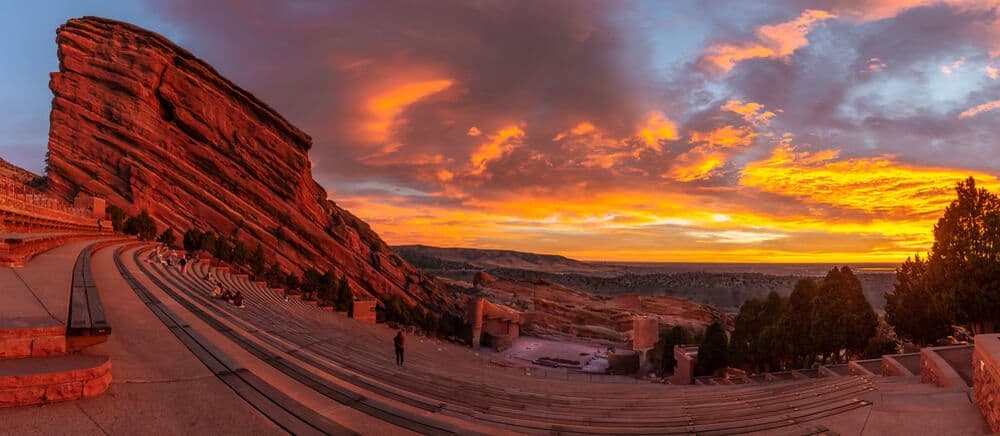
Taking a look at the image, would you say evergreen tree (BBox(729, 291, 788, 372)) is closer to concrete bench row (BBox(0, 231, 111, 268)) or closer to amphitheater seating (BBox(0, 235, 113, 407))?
amphitheater seating (BBox(0, 235, 113, 407))

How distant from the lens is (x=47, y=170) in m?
40.0

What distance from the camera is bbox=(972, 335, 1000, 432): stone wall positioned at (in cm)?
604

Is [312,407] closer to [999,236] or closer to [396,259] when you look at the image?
[999,236]

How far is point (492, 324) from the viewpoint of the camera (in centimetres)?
4572

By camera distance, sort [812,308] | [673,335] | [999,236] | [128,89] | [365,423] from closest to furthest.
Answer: [365,423], [999,236], [812,308], [673,335], [128,89]

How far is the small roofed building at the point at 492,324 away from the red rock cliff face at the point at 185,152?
15.3 metres

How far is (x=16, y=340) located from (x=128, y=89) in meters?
50.6

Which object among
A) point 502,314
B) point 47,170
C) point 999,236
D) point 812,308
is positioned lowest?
point 502,314

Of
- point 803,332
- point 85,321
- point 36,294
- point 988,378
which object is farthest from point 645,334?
point 85,321

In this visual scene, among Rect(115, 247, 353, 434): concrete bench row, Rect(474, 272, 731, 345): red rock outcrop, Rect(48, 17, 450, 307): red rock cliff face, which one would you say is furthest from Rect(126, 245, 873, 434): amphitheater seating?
Rect(48, 17, 450, 307): red rock cliff face

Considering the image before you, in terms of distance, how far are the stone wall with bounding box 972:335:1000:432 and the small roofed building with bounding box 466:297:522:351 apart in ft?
121

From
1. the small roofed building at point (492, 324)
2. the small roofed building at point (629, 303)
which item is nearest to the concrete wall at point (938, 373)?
the small roofed building at point (492, 324)

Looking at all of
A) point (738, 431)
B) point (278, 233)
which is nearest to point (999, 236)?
point (738, 431)

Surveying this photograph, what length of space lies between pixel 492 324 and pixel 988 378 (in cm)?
4059
